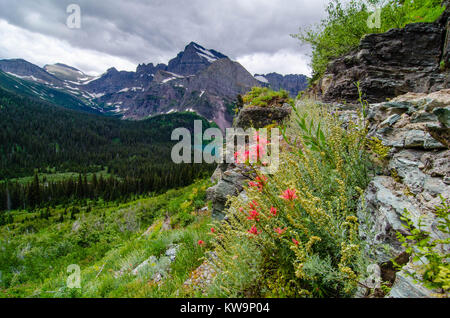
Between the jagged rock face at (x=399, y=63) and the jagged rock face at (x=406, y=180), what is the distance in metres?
3.94

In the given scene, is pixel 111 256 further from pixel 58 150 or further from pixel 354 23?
pixel 58 150

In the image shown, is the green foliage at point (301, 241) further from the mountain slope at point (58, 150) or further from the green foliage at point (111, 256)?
the mountain slope at point (58, 150)

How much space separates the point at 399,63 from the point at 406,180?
269 inches

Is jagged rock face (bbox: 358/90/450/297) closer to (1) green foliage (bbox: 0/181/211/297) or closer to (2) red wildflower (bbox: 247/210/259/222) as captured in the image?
(2) red wildflower (bbox: 247/210/259/222)

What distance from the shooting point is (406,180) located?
255cm

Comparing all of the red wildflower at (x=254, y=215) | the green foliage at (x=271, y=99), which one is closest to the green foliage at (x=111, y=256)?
the red wildflower at (x=254, y=215)

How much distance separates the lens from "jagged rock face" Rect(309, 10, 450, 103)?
6086 millimetres

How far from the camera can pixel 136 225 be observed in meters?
33.0

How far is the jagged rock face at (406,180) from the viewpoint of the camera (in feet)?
6.60

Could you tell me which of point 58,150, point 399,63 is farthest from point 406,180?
point 58,150

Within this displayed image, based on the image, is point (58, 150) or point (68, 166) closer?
point (68, 166)

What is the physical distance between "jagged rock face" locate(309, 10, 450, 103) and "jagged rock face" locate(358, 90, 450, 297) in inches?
155
